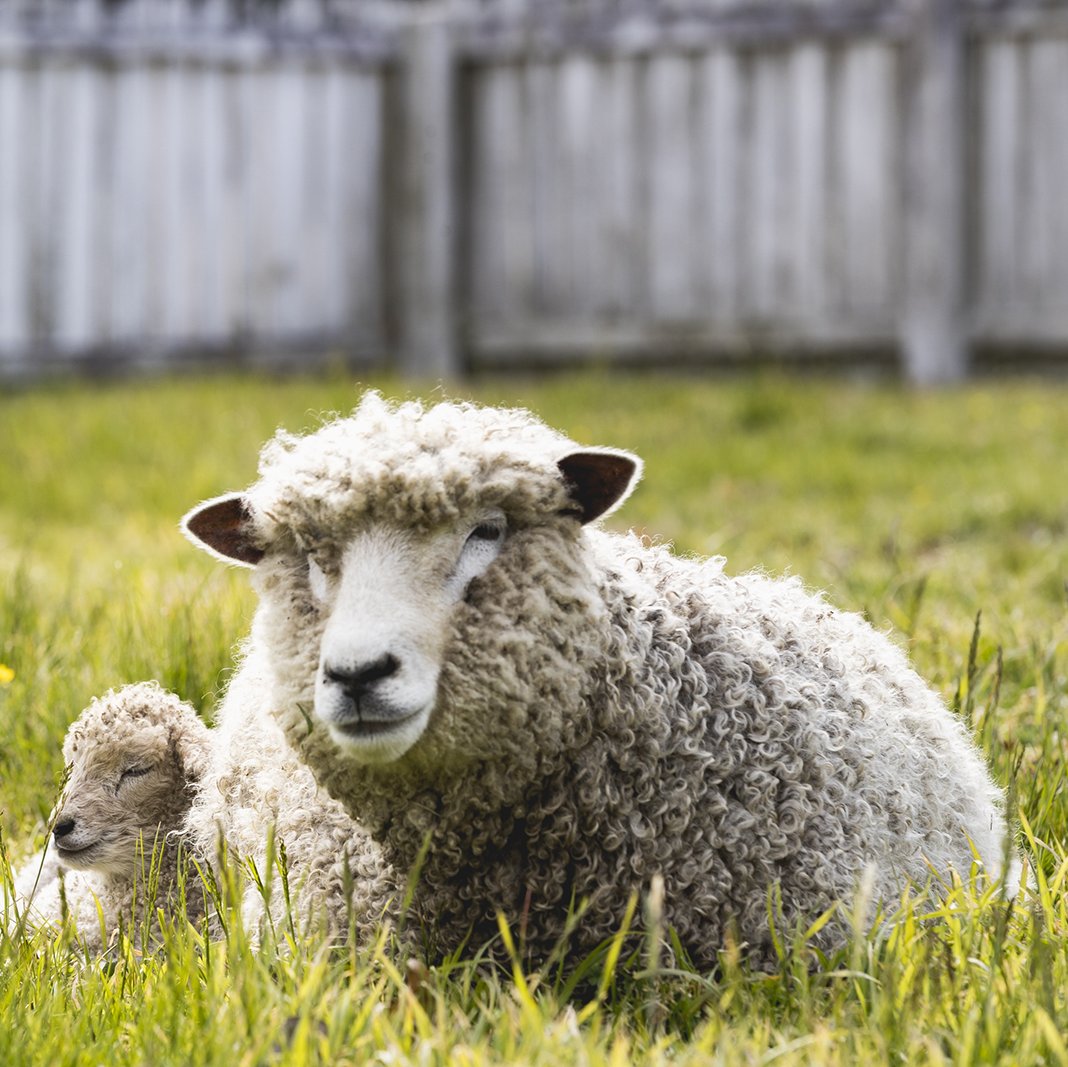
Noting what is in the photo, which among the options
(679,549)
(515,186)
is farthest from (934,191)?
(679,549)

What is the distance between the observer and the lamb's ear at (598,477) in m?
2.63

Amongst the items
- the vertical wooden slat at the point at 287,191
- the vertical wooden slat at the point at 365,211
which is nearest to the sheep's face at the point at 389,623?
the vertical wooden slat at the point at 365,211

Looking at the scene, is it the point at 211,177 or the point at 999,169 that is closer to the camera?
the point at 999,169

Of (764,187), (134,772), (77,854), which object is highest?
(764,187)

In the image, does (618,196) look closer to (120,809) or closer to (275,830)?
(120,809)

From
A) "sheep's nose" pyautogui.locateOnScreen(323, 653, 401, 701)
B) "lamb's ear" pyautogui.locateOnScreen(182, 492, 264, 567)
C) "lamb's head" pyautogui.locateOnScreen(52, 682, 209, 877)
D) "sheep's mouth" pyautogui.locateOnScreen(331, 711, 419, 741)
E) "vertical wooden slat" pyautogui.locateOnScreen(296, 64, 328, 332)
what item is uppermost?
"vertical wooden slat" pyautogui.locateOnScreen(296, 64, 328, 332)

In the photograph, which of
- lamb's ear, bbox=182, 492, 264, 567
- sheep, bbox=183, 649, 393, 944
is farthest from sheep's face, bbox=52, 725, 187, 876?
lamb's ear, bbox=182, 492, 264, 567

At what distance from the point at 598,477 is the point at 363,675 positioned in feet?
1.85

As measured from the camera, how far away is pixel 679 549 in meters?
5.59

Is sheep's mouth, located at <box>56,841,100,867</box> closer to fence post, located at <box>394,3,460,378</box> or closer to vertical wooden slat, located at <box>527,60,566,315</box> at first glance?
fence post, located at <box>394,3,460,378</box>

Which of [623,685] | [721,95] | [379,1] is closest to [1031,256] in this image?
[721,95]

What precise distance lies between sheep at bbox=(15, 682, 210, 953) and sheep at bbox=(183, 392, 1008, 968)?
461 millimetres

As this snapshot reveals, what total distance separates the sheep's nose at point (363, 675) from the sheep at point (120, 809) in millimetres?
846

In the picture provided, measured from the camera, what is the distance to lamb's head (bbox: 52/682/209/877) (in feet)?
10.1
